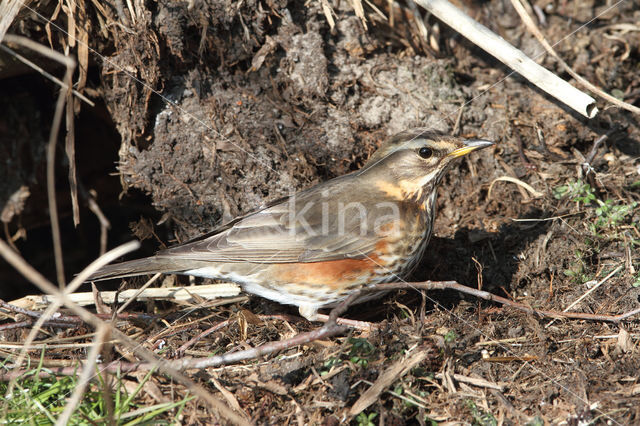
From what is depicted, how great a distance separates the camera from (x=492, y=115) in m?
5.99

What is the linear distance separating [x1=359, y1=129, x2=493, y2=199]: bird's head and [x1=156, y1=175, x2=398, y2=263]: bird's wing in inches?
10.4

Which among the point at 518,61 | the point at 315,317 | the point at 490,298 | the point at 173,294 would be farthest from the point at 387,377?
the point at 518,61

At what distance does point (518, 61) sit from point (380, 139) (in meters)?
1.47

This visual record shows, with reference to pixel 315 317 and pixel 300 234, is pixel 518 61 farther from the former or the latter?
pixel 315 317

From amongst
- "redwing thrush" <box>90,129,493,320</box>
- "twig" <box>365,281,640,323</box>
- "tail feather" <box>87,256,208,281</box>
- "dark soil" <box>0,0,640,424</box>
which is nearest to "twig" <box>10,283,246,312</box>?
"dark soil" <box>0,0,640,424</box>

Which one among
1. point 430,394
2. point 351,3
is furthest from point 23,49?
point 430,394

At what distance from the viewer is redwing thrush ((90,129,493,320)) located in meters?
4.76

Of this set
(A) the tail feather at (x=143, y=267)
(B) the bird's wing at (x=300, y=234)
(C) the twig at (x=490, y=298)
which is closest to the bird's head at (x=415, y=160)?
(B) the bird's wing at (x=300, y=234)

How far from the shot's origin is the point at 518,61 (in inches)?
198

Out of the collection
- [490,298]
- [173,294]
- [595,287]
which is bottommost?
[595,287]

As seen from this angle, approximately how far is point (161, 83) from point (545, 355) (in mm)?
4040

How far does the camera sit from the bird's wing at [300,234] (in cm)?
483

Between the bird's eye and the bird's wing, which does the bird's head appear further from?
the bird's wing

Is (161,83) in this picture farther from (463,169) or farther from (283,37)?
(463,169)
